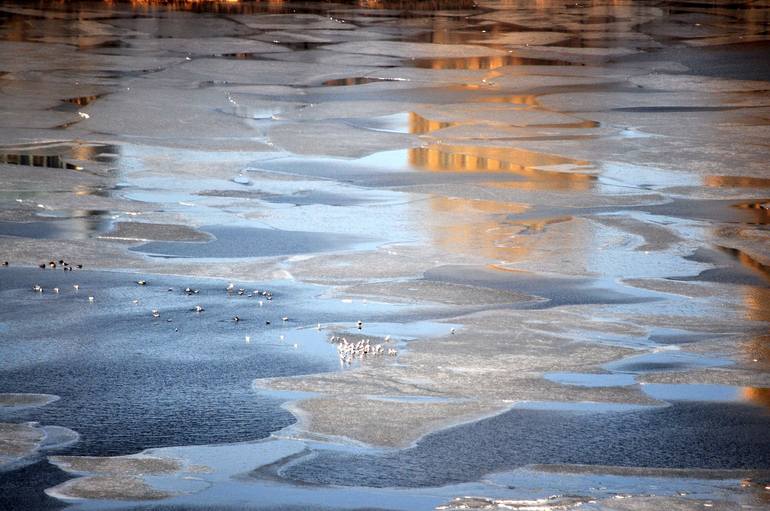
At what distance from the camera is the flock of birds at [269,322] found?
26.6 ft

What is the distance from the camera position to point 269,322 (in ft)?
28.9

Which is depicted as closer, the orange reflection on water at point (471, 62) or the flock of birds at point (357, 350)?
the flock of birds at point (357, 350)

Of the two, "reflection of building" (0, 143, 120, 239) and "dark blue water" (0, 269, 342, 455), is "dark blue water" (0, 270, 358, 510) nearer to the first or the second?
"dark blue water" (0, 269, 342, 455)

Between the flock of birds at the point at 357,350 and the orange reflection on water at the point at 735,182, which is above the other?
the orange reflection on water at the point at 735,182

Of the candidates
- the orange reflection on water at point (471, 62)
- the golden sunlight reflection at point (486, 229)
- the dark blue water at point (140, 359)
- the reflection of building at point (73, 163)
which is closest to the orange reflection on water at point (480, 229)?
the golden sunlight reflection at point (486, 229)

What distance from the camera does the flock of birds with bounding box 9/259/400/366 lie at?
8109 mm

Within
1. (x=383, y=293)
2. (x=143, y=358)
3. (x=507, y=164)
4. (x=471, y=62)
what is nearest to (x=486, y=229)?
(x=383, y=293)

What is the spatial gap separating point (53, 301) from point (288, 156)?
6.06m

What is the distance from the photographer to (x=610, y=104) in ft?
65.0

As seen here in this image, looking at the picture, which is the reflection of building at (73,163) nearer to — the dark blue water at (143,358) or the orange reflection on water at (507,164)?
the dark blue water at (143,358)

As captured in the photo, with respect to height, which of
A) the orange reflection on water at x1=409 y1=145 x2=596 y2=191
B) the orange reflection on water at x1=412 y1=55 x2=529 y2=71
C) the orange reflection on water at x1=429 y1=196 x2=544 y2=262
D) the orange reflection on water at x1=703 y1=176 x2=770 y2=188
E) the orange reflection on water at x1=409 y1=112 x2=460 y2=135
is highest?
the orange reflection on water at x1=412 y1=55 x2=529 y2=71

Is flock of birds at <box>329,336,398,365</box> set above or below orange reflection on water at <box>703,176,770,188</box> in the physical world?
below

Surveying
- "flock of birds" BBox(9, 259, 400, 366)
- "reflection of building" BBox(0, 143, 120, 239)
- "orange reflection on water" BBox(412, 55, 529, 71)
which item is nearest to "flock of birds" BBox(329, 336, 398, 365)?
"flock of birds" BBox(9, 259, 400, 366)

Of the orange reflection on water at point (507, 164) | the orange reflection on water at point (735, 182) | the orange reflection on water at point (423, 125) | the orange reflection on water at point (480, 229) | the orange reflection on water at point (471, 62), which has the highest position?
the orange reflection on water at point (471, 62)
